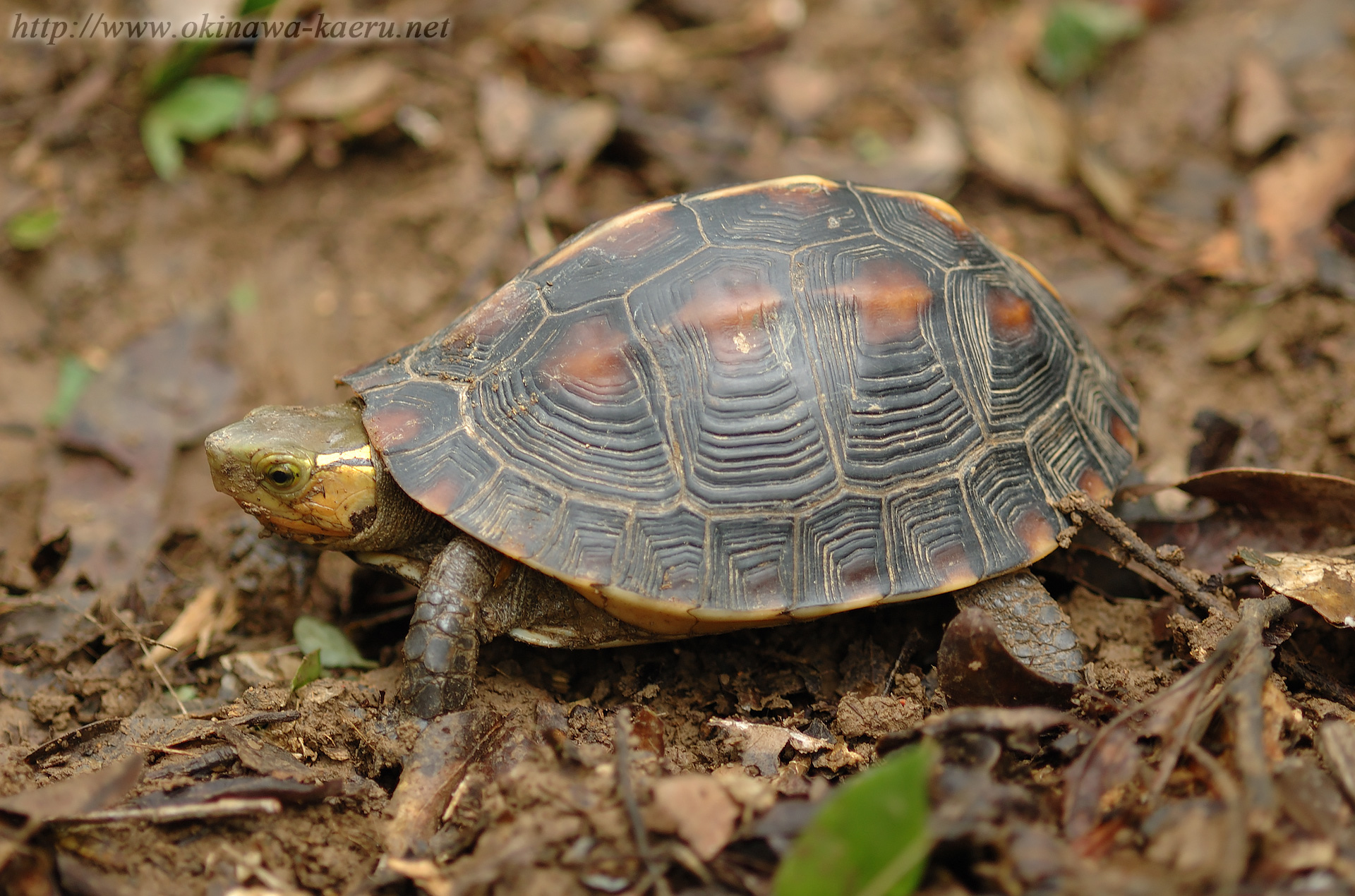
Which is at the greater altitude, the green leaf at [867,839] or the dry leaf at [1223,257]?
the dry leaf at [1223,257]

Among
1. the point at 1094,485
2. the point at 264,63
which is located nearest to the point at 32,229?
the point at 264,63

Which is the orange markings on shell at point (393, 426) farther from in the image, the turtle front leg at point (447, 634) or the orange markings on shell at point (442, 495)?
the turtle front leg at point (447, 634)

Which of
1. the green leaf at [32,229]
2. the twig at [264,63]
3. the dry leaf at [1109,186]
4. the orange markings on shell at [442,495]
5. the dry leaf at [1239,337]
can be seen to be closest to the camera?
the orange markings on shell at [442,495]

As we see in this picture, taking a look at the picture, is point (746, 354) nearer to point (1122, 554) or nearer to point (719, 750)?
point (719, 750)

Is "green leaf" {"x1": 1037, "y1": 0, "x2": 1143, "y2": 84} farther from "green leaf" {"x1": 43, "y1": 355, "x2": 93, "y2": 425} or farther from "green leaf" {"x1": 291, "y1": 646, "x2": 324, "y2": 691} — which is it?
"green leaf" {"x1": 43, "y1": 355, "x2": 93, "y2": 425}

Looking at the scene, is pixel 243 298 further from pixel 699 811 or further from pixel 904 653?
pixel 699 811

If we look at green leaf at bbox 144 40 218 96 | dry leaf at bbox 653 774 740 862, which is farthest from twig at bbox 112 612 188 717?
green leaf at bbox 144 40 218 96

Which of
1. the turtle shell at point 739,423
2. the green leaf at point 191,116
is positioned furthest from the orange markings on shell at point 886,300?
the green leaf at point 191,116

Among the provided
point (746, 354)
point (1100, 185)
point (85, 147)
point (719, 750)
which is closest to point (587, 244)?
point (746, 354)
